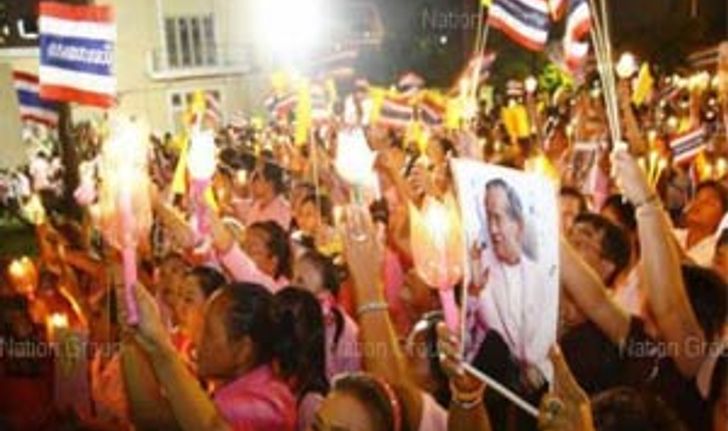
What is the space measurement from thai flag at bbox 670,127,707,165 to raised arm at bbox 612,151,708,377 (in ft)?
13.0

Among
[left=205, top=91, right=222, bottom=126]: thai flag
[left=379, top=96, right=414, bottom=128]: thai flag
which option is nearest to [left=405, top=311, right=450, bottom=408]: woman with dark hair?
[left=205, top=91, right=222, bottom=126]: thai flag

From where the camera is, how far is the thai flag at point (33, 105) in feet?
36.4

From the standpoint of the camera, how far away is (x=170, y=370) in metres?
4.00

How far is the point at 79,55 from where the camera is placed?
7172mm

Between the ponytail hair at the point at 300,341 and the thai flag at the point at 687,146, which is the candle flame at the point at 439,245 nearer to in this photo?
the ponytail hair at the point at 300,341

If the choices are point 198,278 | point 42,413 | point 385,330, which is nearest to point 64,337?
point 42,413

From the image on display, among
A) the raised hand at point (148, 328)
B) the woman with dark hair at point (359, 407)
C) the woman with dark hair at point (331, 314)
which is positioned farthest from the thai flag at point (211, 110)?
the woman with dark hair at point (359, 407)

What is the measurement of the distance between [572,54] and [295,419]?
664 cm

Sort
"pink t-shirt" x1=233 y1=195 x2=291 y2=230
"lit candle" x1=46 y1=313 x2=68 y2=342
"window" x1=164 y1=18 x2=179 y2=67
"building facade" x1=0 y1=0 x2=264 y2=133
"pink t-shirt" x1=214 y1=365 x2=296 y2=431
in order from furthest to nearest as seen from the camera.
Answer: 1. "window" x1=164 y1=18 x2=179 y2=67
2. "building facade" x1=0 y1=0 x2=264 y2=133
3. "pink t-shirt" x1=233 y1=195 x2=291 y2=230
4. "lit candle" x1=46 y1=313 x2=68 y2=342
5. "pink t-shirt" x1=214 y1=365 x2=296 y2=431

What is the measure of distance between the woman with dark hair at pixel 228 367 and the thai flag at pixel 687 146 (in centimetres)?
429

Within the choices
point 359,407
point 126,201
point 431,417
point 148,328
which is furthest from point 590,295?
point 126,201

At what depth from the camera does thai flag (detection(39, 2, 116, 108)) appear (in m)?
7.08

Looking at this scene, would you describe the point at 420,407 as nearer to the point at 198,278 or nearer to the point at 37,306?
the point at 198,278

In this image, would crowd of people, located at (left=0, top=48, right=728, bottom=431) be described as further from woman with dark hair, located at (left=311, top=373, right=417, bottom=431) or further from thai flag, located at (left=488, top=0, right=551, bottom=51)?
thai flag, located at (left=488, top=0, right=551, bottom=51)
